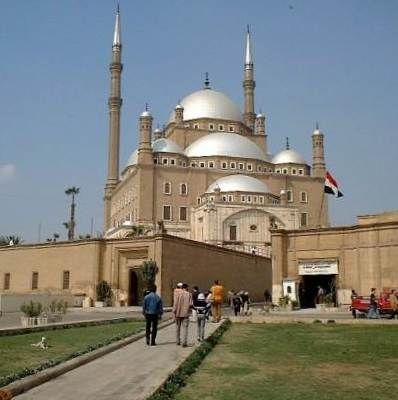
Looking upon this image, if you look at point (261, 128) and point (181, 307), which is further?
point (261, 128)

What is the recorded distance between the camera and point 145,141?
206 ft

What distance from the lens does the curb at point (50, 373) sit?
6887 mm

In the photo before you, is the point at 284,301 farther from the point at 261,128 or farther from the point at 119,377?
the point at 261,128

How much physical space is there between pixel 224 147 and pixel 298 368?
193 feet

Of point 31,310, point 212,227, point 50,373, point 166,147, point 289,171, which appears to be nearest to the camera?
point 50,373

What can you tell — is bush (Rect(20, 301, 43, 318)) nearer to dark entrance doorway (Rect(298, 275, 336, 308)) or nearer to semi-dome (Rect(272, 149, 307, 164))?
dark entrance doorway (Rect(298, 275, 336, 308))

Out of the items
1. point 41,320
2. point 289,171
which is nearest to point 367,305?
point 41,320

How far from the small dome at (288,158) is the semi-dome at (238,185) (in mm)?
10030

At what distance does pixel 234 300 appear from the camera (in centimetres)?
2486

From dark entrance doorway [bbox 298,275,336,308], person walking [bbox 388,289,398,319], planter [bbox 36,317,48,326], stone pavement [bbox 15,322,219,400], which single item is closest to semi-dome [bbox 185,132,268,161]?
dark entrance doorway [bbox 298,275,336,308]

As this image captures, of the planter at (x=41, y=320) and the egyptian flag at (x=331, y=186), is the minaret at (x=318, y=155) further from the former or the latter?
the planter at (x=41, y=320)

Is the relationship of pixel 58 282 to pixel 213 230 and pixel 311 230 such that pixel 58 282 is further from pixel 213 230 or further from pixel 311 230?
pixel 213 230

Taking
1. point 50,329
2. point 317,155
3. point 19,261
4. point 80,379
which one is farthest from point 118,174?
point 80,379

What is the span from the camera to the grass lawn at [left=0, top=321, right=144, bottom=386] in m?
9.34
